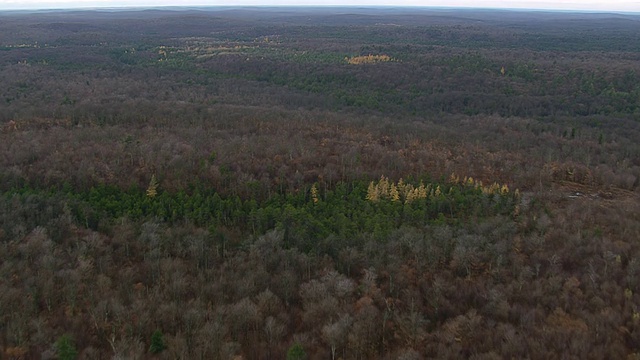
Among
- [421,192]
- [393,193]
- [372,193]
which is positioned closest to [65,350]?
[372,193]

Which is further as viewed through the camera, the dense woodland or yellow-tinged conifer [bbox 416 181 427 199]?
yellow-tinged conifer [bbox 416 181 427 199]

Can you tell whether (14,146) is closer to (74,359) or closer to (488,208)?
(74,359)

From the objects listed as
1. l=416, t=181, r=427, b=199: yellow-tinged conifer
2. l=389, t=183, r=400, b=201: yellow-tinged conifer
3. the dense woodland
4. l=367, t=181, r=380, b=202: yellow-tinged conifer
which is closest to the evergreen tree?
the dense woodland

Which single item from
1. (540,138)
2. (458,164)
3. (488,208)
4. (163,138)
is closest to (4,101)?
(163,138)

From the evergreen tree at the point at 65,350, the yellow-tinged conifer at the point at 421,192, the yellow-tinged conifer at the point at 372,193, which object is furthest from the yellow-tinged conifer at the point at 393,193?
the evergreen tree at the point at 65,350

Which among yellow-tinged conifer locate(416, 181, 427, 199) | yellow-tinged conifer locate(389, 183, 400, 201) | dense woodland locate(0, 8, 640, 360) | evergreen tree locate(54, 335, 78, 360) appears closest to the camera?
evergreen tree locate(54, 335, 78, 360)

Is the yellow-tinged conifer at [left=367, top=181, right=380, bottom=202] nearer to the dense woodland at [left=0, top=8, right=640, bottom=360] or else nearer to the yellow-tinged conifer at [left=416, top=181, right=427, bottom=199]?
the dense woodland at [left=0, top=8, right=640, bottom=360]

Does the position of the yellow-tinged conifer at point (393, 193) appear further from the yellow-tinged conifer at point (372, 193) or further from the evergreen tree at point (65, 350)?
the evergreen tree at point (65, 350)

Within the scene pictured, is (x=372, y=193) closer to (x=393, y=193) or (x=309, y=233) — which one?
(x=393, y=193)
